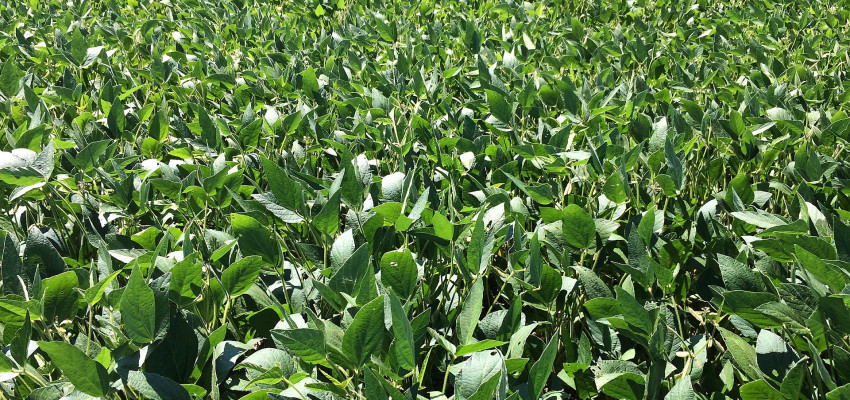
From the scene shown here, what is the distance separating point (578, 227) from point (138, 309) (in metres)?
0.80

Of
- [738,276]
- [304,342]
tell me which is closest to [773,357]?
[738,276]

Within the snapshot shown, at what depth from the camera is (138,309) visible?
1.00m

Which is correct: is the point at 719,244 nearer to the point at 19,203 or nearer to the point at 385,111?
the point at 385,111


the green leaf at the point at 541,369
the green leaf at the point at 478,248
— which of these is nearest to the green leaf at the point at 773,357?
the green leaf at the point at 541,369

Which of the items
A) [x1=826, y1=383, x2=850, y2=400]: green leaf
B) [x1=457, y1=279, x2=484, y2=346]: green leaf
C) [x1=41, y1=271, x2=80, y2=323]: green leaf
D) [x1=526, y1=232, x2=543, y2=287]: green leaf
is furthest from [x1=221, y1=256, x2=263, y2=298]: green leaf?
[x1=826, y1=383, x2=850, y2=400]: green leaf

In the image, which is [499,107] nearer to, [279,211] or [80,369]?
[279,211]

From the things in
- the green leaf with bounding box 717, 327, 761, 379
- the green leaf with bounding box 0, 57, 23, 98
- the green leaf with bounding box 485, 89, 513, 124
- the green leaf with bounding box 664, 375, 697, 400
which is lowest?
the green leaf with bounding box 0, 57, 23, 98

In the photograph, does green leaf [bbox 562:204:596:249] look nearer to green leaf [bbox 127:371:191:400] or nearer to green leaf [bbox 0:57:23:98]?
green leaf [bbox 127:371:191:400]

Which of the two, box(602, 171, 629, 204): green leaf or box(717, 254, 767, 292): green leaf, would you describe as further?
box(602, 171, 629, 204): green leaf

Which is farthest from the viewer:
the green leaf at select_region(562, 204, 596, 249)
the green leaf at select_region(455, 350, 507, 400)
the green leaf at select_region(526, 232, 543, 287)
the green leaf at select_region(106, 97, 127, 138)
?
the green leaf at select_region(106, 97, 127, 138)

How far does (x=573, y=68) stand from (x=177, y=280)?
2084 mm

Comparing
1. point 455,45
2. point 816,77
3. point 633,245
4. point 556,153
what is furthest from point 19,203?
point 816,77

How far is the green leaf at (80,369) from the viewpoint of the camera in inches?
35.4

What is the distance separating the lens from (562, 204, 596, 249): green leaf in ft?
4.26
